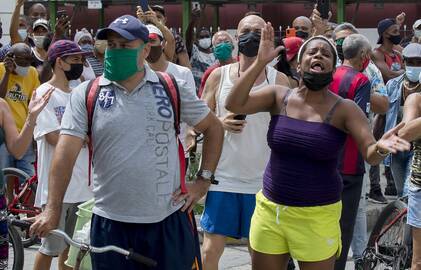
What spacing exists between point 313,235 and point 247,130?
1.45 metres

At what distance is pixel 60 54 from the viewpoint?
7.88 metres

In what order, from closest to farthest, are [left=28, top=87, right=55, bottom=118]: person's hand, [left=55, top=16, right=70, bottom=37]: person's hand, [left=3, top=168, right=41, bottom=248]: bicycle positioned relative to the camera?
[left=28, top=87, right=55, bottom=118]: person's hand → [left=3, top=168, right=41, bottom=248]: bicycle → [left=55, top=16, right=70, bottom=37]: person's hand

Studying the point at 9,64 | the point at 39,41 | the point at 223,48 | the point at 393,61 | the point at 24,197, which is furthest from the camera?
the point at 393,61

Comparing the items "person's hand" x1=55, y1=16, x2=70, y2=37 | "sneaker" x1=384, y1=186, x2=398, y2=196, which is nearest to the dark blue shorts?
"person's hand" x1=55, y1=16, x2=70, y2=37

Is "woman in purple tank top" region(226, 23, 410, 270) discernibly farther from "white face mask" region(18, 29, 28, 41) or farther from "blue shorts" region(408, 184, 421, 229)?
"white face mask" region(18, 29, 28, 41)

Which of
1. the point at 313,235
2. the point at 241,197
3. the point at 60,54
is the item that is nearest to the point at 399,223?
the point at 241,197

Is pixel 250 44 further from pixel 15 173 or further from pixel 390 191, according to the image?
pixel 390 191

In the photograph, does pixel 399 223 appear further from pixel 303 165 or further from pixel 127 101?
pixel 127 101

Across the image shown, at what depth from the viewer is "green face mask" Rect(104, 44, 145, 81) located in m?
5.20

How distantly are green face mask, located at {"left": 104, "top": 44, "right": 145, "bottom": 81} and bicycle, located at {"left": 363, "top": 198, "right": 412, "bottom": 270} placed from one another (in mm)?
3283

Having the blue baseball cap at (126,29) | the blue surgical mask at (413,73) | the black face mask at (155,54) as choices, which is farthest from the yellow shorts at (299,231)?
the blue surgical mask at (413,73)

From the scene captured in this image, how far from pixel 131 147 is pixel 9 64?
5805mm

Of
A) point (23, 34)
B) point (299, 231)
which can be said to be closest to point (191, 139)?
point (299, 231)

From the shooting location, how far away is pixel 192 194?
5438 millimetres
